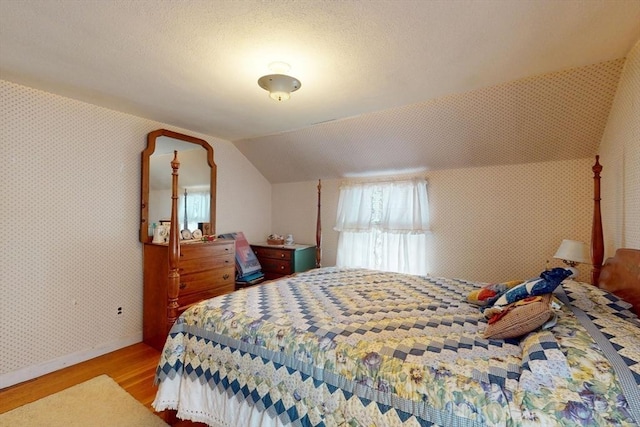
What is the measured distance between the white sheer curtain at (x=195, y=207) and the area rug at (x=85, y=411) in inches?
67.0

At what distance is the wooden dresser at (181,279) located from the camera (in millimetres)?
2918

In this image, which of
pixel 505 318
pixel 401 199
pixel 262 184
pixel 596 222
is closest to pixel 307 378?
pixel 505 318

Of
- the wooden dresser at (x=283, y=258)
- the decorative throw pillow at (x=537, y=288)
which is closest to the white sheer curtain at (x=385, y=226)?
the wooden dresser at (x=283, y=258)

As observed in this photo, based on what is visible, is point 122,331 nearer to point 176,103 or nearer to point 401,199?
point 176,103

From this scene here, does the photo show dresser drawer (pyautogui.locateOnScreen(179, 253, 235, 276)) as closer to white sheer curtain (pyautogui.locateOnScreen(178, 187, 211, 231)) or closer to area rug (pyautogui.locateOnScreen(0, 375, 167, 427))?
white sheer curtain (pyautogui.locateOnScreen(178, 187, 211, 231))

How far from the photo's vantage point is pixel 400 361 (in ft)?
3.96

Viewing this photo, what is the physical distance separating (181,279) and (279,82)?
81.5 inches

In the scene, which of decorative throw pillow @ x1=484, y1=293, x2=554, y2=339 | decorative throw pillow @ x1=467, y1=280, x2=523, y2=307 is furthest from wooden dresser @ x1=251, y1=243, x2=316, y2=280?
decorative throw pillow @ x1=484, y1=293, x2=554, y2=339

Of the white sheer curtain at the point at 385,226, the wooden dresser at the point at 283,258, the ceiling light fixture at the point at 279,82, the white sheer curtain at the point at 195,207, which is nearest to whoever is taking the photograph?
the ceiling light fixture at the point at 279,82

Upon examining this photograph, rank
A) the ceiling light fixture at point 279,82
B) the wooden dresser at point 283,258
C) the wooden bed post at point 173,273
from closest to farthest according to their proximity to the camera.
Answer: the ceiling light fixture at point 279,82, the wooden bed post at point 173,273, the wooden dresser at point 283,258

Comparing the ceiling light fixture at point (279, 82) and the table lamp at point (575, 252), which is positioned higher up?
the ceiling light fixture at point (279, 82)

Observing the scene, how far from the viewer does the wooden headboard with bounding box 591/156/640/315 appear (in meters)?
1.53

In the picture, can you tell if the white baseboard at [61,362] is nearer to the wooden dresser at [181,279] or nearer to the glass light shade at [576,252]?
the wooden dresser at [181,279]

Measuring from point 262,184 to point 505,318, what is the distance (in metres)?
3.94
